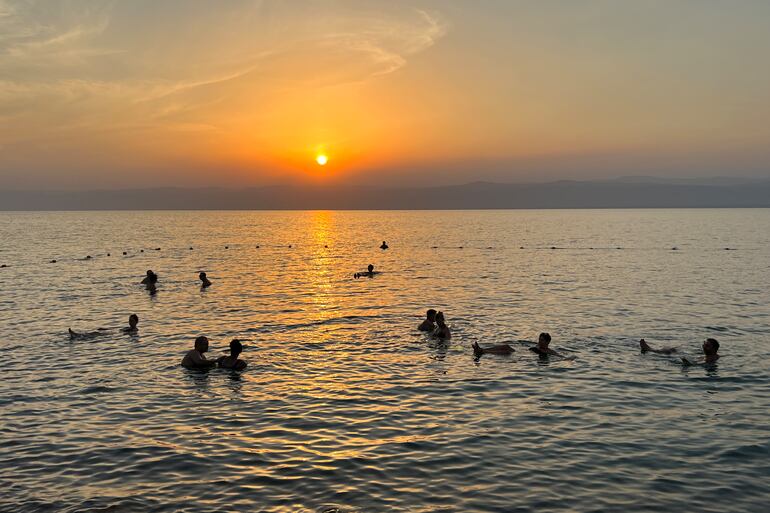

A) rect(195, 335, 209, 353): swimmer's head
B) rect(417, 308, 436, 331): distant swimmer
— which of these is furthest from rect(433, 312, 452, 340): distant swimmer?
rect(195, 335, 209, 353): swimmer's head

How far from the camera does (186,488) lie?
1440cm

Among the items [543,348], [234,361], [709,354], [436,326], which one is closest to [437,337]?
[436,326]

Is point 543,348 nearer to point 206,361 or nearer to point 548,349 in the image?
point 548,349

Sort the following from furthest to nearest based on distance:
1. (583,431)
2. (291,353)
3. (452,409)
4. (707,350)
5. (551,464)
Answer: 1. (291,353)
2. (707,350)
3. (452,409)
4. (583,431)
5. (551,464)

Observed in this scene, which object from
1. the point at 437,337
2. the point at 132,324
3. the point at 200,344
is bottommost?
the point at 437,337

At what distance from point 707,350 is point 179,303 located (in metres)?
35.8

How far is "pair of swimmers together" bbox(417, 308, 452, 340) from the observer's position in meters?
31.2

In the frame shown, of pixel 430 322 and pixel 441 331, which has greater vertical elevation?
pixel 430 322

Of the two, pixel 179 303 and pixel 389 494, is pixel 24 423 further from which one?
pixel 179 303

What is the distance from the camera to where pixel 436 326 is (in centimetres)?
3341

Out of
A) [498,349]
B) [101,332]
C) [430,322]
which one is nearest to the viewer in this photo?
[498,349]

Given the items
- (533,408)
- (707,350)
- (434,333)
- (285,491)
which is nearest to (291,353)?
(434,333)

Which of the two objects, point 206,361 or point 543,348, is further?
point 543,348

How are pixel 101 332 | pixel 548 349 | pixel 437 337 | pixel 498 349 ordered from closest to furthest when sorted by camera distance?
1. pixel 548 349
2. pixel 498 349
3. pixel 437 337
4. pixel 101 332
